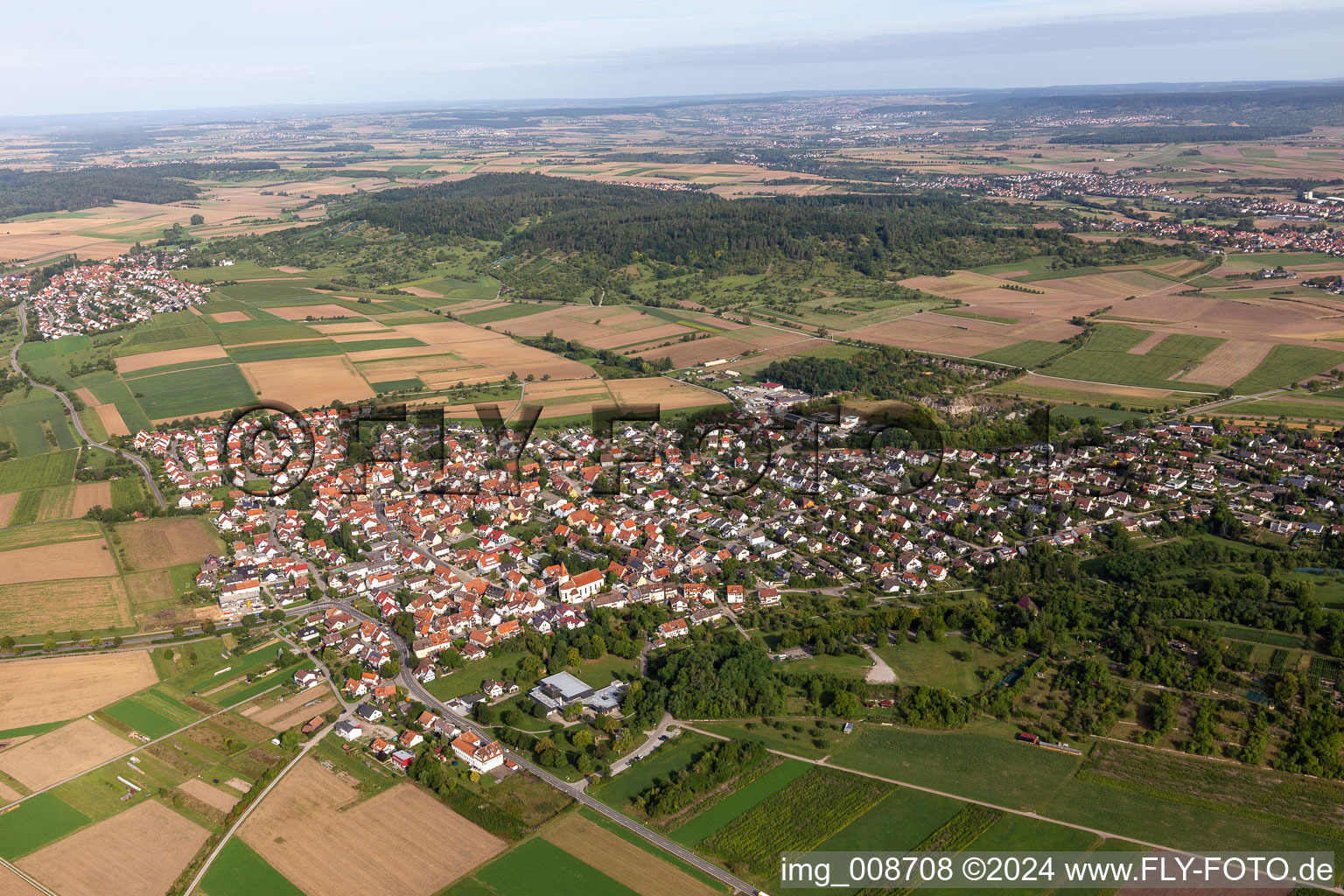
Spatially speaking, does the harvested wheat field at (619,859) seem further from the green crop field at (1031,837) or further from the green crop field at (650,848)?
the green crop field at (1031,837)

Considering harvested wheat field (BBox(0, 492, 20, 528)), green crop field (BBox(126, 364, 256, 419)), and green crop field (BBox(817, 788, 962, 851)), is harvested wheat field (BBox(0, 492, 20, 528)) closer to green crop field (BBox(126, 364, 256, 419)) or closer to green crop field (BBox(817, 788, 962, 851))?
green crop field (BBox(126, 364, 256, 419))

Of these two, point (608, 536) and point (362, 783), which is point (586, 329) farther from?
point (362, 783)

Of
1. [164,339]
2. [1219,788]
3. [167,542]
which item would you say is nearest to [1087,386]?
[1219,788]

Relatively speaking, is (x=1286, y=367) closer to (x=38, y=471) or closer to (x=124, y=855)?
(x=124, y=855)

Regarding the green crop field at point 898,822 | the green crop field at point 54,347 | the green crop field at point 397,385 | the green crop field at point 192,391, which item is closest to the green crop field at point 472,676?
the green crop field at point 898,822

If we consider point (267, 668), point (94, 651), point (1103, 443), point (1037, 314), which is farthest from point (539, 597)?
point (1037, 314)

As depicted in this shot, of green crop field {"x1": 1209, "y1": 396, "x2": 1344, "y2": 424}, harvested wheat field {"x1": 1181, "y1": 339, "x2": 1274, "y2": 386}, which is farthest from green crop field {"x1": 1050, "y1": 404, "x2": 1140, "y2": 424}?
harvested wheat field {"x1": 1181, "y1": 339, "x2": 1274, "y2": 386}

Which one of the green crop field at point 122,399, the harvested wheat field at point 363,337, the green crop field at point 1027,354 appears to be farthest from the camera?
the harvested wheat field at point 363,337
